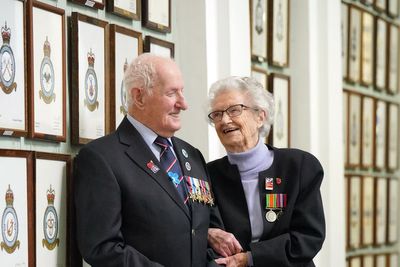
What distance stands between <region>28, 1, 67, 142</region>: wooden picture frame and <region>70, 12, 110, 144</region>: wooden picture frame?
10cm

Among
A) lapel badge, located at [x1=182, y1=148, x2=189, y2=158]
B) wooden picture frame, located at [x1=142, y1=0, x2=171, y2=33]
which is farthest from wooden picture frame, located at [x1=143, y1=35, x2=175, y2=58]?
lapel badge, located at [x1=182, y1=148, x2=189, y2=158]

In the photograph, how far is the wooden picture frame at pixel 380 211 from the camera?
33.1 ft

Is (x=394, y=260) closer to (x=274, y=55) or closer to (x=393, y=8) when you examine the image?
(x=393, y=8)

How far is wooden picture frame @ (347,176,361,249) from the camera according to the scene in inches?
370

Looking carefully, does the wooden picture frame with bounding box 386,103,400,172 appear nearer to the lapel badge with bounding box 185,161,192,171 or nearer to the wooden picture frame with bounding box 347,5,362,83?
the wooden picture frame with bounding box 347,5,362,83

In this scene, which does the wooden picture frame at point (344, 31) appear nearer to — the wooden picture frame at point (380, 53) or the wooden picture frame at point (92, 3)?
the wooden picture frame at point (380, 53)

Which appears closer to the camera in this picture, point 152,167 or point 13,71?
point 13,71

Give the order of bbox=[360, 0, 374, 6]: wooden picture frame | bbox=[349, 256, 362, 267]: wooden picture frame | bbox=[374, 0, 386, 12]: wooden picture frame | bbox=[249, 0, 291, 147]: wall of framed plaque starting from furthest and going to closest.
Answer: bbox=[374, 0, 386, 12]: wooden picture frame
bbox=[360, 0, 374, 6]: wooden picture frame
bbox=[349, 256, 362, 267]: wooden picture frame
bbox=[249, 0, 291, 147]: wall of framed plaque

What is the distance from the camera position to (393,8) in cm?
1055

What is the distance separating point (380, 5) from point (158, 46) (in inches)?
179

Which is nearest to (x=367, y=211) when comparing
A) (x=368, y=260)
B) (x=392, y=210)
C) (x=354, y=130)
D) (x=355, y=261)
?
(x=368, y=260)

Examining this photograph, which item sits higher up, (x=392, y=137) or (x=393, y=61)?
(x=393, y=61)

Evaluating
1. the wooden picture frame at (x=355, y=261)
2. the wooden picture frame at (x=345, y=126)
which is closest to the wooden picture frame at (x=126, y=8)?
the wooden picture frame at (x=345, y=126)

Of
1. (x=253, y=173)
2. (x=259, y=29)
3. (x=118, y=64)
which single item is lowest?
(x=253, y=173)
